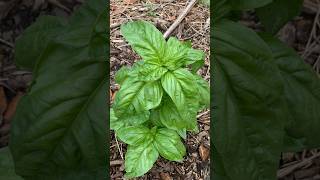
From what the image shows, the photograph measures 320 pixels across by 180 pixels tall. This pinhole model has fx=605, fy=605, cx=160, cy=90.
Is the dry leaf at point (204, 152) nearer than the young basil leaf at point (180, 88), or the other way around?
the young basil leaf at point (180, 88)

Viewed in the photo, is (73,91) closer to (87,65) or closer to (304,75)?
(87,65)

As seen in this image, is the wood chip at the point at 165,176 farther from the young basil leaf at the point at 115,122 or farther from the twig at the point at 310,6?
the twig at the point at 310,6

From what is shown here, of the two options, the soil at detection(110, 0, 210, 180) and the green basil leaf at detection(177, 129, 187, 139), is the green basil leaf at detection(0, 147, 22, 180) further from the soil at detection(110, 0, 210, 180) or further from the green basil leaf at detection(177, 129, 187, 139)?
the green basil leaf at detection(177, 129, 187, 139)

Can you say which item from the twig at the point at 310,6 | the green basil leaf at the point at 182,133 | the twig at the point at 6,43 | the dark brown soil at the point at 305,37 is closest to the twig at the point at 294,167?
the dark brown soil at the point at 305,37

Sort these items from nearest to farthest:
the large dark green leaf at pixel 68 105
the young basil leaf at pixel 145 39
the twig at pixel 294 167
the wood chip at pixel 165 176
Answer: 1. the young basil leaf at pixel 145 39
2. the large dark green leaf at pixel 68 105
3. the wood chip at pixel 165 176
4. the twig at pixel 294 167

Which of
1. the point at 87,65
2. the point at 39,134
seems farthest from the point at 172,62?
the point at 39,134

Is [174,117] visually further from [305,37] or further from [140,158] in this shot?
[305,37]

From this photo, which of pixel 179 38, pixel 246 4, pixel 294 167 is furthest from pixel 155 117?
pixel 294 167
